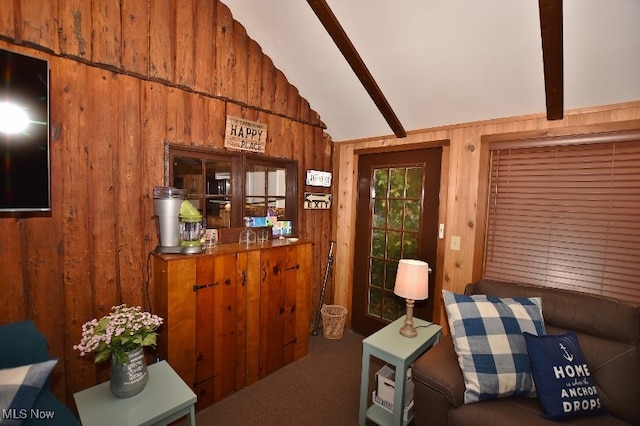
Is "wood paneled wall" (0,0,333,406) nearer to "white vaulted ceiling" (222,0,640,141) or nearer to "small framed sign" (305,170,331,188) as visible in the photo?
"white vaulted ceiling" (222,0,640,141)

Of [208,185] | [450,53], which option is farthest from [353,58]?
[208,185]

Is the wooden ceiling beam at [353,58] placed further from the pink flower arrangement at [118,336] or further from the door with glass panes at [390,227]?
the pink flower arrangement at [118,336]

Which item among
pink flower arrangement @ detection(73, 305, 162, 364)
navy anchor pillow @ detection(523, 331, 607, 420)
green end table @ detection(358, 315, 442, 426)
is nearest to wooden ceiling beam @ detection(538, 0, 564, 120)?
navy anchor pillow @ detection(523, 331, 607, 420)

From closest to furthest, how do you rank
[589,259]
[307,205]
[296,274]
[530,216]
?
[589,259] → [530,216] → [296,274] → [307,205]

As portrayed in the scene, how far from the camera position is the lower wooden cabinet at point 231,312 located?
1.89 metres

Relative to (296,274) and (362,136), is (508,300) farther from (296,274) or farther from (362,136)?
(362,136)

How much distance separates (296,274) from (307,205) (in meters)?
0.82

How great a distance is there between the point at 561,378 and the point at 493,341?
307 millimetres

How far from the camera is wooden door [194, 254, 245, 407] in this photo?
200 centimetres

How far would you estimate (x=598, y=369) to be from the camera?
5.07 feet

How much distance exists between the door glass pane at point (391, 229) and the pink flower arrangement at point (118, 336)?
7.19 ft

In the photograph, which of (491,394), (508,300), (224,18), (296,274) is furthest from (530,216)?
(224,18)

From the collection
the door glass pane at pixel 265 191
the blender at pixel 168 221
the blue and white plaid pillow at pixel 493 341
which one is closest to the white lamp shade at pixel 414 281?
the blue and white plaid pillow at pixel 493 341

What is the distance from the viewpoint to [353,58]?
219cm
